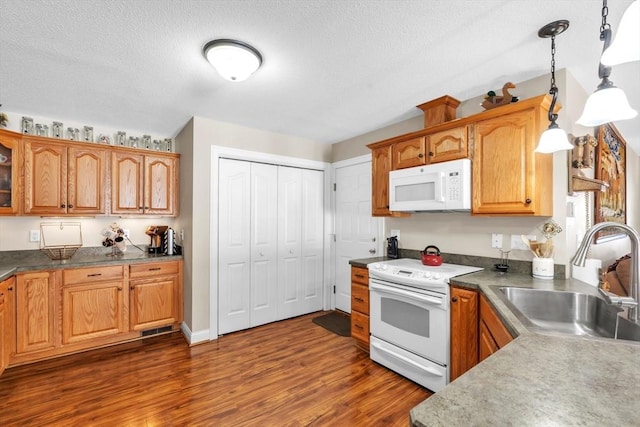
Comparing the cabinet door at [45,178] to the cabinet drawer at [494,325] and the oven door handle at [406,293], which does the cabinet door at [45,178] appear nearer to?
the oven door handle at [406,293]

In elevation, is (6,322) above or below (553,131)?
below

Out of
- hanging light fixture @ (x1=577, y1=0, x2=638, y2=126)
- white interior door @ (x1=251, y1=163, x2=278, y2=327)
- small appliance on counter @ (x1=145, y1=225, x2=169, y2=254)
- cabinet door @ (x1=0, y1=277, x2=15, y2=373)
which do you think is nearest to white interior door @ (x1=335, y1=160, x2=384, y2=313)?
white interior door @ (x1=251, y1=163, x2=278, y2=327)

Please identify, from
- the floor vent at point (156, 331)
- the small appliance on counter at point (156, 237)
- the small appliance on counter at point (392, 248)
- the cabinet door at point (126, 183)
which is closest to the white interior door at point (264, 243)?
the floor vent at point (156, 331)

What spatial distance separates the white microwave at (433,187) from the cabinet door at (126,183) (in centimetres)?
286

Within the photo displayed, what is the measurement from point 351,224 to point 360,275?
110 centimetres

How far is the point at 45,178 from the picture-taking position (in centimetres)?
299

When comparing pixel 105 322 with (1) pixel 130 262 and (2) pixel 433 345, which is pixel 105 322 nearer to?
(1) pixel 130 262

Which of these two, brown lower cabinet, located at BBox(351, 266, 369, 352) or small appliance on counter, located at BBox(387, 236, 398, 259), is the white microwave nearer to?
small appliance on counter, located at BBox(387, 236, 398, 259)

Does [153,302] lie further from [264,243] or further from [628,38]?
[628,38]

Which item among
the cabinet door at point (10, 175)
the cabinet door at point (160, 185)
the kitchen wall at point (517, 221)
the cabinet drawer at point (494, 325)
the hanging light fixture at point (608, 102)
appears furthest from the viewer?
the cabinet door at point (160, 185)

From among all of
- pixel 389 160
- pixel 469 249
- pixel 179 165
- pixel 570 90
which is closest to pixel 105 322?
pixel 179 165

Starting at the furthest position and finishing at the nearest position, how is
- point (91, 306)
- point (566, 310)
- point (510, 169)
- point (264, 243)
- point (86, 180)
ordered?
point (264, 243) → point (86, 180) → point (91, 306) → point (510, 169) → point (566, 310)

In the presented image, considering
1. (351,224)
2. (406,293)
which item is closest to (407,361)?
(406,293)

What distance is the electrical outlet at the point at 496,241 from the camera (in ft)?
8.00
